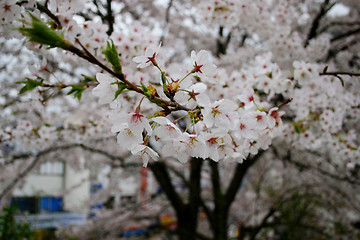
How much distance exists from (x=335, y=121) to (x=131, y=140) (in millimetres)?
2047

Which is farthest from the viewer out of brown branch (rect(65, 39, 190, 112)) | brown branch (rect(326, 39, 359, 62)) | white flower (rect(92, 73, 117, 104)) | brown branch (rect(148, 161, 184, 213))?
brown branch (rect(148, 161, 184, 213))

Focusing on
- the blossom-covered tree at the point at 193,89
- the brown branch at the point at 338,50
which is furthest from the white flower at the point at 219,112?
the brown branch at the point at 338,50

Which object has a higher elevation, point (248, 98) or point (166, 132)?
point (248, 98)

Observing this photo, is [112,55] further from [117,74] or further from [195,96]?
[195,96]

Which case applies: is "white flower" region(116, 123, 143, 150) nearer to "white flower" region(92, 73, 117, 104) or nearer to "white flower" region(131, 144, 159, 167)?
"white flower" region(131, 144, 159, 167)

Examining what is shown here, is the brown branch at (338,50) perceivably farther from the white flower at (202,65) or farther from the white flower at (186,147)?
the white flower at (186,147)

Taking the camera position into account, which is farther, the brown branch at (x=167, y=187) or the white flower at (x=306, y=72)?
the brown branch at (x=167, y=187)

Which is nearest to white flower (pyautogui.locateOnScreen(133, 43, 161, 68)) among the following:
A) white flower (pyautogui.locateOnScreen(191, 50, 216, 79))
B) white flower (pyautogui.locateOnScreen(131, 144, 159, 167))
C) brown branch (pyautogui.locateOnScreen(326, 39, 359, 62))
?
white flower (pyautogui.locateOnScreen(191, 50, 216, 79))

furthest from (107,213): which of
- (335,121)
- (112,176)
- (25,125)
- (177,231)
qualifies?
(335,121)

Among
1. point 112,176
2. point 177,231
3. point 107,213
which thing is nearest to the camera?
point 177,231

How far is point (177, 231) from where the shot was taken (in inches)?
176

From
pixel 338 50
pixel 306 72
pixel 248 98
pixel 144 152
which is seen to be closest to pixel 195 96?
pixel 144 152

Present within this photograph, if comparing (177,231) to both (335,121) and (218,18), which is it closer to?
(335,121)

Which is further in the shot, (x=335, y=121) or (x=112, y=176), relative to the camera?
(x=112, y=176)
